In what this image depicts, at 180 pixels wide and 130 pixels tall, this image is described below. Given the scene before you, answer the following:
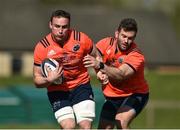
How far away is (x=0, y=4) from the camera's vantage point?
6525 cm

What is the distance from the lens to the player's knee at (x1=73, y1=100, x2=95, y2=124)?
539 inches

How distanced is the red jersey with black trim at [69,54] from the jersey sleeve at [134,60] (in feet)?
2.28

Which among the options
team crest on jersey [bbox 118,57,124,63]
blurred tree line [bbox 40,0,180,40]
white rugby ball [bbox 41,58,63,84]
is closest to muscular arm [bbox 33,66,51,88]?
white rugby ball [bbox 41,58,63,84]

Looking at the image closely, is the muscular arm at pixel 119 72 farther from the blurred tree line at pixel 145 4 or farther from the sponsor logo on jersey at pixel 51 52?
the blurred tree line at pixel 145 4

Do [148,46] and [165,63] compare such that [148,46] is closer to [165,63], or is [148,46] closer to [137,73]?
[165,63]

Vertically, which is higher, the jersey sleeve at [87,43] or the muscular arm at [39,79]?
the jersey sleeve at [87,43]

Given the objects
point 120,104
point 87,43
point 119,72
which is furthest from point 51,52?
point 120,104

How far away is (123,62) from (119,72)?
14.0 inches

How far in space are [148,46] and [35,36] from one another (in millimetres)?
10981

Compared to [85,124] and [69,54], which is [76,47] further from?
[85,124]

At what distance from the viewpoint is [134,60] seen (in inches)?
549

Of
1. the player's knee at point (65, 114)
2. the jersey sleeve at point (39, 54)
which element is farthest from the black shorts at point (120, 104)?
the jersey sleeve at point (39, 54)

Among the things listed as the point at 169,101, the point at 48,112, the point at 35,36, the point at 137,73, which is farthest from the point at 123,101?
the point at 35,36

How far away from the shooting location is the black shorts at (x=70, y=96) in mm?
13812
